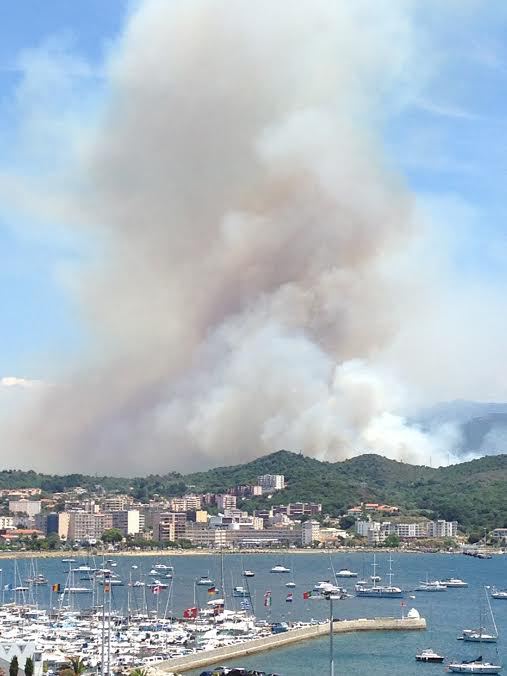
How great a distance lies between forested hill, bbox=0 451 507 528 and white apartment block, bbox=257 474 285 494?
120cm

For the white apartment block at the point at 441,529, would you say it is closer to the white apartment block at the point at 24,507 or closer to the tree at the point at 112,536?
the tree at the point at 112,536

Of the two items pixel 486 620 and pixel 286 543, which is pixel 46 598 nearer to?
pixel 486 620

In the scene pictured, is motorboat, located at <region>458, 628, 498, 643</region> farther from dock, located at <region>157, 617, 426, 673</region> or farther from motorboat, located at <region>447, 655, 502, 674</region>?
motorboat, located at <region>447, 655, 502, 674</region>

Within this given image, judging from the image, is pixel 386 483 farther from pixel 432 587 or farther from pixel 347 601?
pixel 347 601

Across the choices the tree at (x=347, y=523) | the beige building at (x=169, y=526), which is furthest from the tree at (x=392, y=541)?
the beige building at (x=169, y=526)

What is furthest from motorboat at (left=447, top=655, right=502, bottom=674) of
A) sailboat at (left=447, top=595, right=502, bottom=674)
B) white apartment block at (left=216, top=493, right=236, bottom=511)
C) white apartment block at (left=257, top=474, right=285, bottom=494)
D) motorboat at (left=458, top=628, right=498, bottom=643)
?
white apartment block at (left=257, top=474, right=285, bottom=494)

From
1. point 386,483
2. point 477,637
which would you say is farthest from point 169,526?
A: point 477,637

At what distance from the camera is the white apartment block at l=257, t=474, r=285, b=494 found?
154750 mm

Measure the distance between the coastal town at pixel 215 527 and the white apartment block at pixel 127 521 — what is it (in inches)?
4.0

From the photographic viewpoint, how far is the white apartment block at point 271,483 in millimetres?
154750

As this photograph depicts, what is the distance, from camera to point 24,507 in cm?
14412

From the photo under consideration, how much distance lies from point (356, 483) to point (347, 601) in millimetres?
90101

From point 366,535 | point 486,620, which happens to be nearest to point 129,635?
point 486,620

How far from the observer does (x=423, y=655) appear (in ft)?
136
